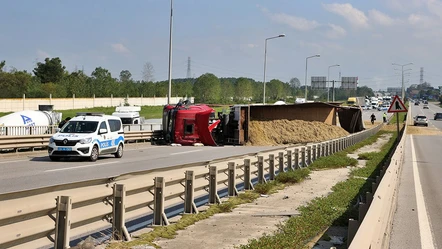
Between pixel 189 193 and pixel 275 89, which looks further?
pixel 275 89

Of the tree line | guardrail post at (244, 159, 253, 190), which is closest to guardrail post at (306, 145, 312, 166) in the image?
guardrail post at (244, 159, 253, 190)

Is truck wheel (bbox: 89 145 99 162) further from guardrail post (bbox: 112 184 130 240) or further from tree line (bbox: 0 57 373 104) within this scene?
tree line (bbox: 0 57 373 104)

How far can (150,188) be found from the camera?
34.4 ft

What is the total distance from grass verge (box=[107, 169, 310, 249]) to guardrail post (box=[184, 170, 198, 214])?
7.4 inches

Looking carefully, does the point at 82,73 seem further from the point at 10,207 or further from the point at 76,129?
the point at 10,207

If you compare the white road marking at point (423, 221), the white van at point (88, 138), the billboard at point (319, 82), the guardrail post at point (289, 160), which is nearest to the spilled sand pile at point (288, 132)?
the white van at point (88, 138)

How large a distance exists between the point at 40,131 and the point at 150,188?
1184 inches

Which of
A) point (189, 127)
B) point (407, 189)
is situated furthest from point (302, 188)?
point (189, 127)

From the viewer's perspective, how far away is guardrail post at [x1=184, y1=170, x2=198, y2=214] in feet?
39.0

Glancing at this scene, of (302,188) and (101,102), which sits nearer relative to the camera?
(302,188)

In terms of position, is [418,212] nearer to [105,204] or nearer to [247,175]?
[247,175]

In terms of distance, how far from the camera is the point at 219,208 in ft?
43.2

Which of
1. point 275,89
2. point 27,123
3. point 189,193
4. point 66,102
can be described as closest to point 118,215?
point 189,193

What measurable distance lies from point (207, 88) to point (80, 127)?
103222 mm
